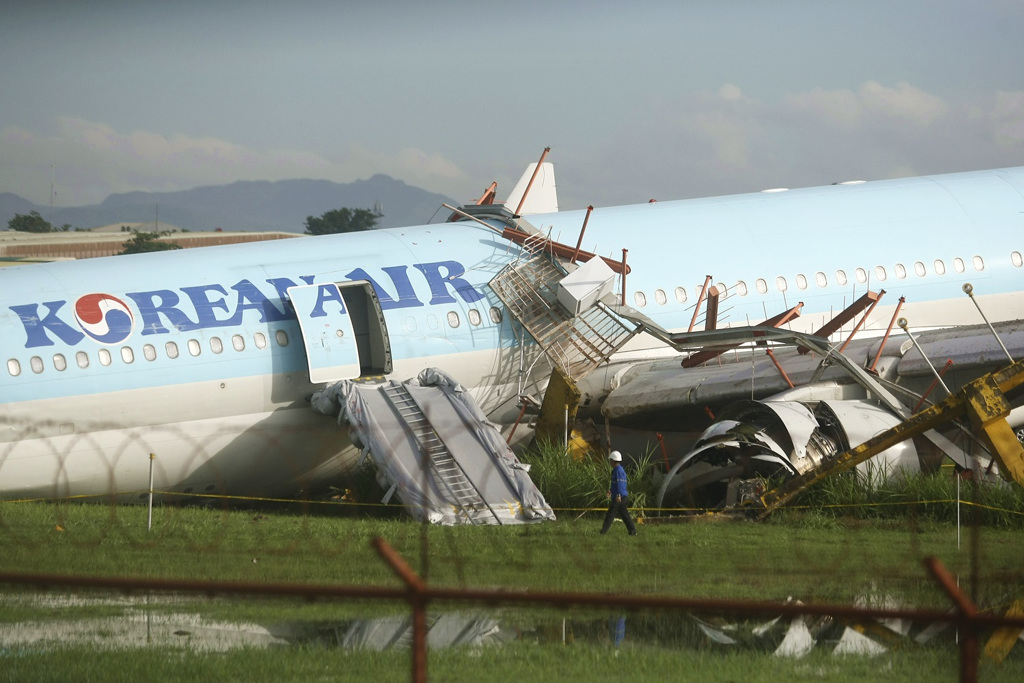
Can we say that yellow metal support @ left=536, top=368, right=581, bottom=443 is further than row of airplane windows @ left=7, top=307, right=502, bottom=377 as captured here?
Yes

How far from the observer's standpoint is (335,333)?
1964 cm

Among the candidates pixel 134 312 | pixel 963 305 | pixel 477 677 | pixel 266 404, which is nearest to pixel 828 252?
pixel 963 305

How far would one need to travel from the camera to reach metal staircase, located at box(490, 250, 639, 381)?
68.9ft

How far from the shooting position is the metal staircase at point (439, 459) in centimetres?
1723

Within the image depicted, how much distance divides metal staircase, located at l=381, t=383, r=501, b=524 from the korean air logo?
390cm

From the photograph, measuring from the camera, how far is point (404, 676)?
30.9 ft

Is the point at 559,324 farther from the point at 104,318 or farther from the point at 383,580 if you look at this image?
the point at 383,580

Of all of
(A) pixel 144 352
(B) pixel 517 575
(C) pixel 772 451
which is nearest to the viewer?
(B) pixel 517 575

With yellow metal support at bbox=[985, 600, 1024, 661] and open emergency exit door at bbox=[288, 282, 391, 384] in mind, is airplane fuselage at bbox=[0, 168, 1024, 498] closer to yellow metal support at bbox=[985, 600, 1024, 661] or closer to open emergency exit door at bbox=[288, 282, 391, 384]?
open emergency exit door at bbox=[288, 282, 391, 384]

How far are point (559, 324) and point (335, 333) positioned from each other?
3831 millimetres

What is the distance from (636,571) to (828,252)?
11769mm

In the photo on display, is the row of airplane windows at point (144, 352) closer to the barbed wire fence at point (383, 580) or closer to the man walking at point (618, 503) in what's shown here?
the barbed wire fence at point (383, 580)

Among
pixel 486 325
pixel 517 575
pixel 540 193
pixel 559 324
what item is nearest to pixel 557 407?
pixel 559 324

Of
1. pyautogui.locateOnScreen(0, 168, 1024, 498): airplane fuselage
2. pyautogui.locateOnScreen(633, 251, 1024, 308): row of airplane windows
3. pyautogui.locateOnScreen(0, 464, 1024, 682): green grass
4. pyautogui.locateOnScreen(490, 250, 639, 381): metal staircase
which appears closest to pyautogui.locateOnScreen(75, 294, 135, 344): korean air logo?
pyautogui.locateOnScreen(0, 168, 1024, 498): airplane fuselage
